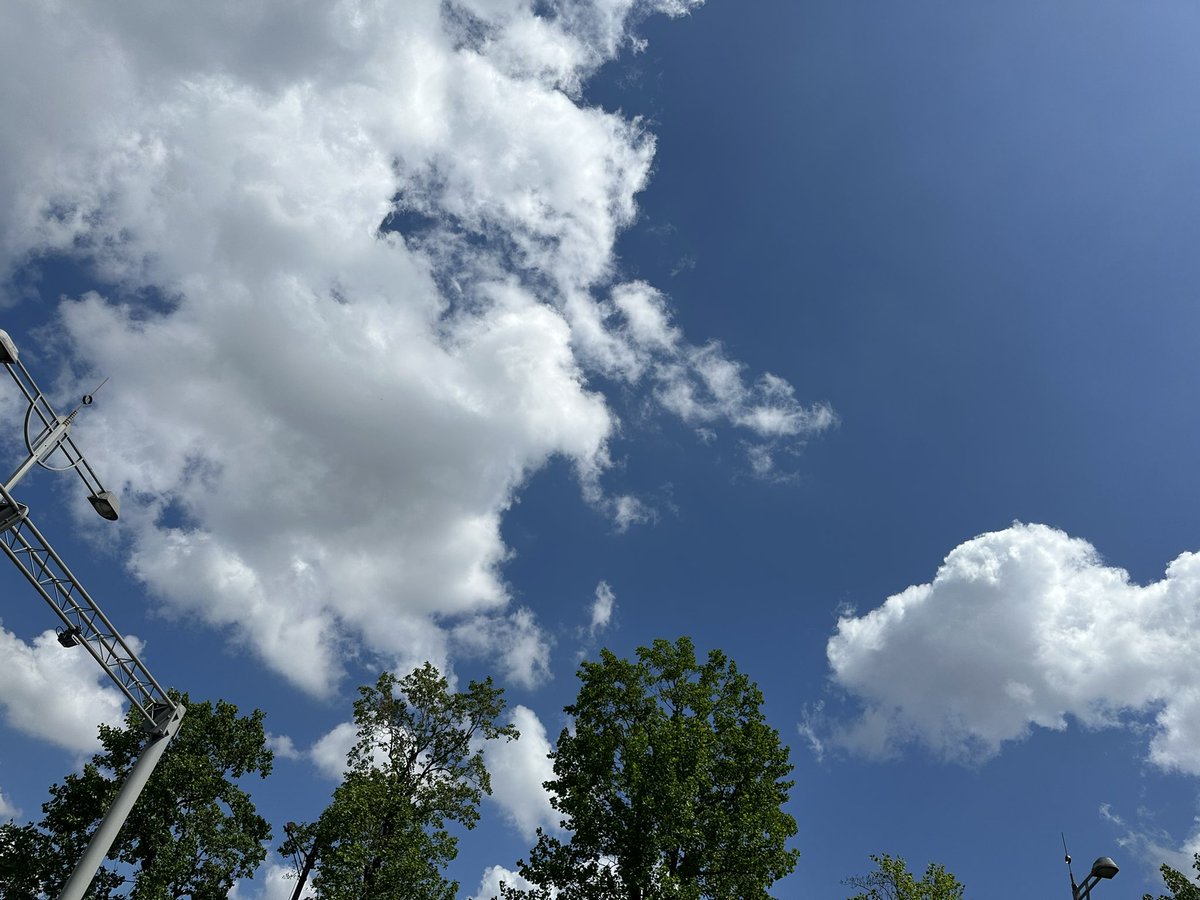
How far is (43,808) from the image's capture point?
27016 millimetres

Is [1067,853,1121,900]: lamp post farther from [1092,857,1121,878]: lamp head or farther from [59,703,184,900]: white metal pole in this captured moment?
[59,703,184,900]: white metal pole

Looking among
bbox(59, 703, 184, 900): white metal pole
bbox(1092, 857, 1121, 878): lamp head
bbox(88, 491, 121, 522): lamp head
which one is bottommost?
bbox(59, 703, 184, 900): white metal pole

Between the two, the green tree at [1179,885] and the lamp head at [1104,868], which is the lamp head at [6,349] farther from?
the green tree at [1179,885]

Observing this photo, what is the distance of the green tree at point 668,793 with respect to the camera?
2064 centimetres

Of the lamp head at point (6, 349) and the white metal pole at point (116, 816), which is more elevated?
the lamp head at point (6, 349)

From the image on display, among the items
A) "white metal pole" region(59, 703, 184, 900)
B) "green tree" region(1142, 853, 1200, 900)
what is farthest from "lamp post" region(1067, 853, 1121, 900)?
"white metal pole" region(59, 703, 184, 900)

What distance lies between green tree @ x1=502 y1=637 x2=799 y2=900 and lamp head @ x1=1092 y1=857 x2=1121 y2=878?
8.17m

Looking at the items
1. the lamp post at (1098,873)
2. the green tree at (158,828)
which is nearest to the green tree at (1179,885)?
the lamp post at (1098,873)

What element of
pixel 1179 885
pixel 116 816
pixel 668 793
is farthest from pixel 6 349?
pixel 1179 885

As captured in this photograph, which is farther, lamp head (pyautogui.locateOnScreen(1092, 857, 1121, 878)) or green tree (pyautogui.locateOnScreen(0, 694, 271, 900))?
green tree (pyautogui.locateOnScreen(0, 694, 271, 900))

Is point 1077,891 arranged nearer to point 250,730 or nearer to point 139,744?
point 250,730

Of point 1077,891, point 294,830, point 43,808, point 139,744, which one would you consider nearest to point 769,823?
point 1077,891

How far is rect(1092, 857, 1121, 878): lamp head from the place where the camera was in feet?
51.7

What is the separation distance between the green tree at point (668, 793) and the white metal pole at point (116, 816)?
11958 millimetres
